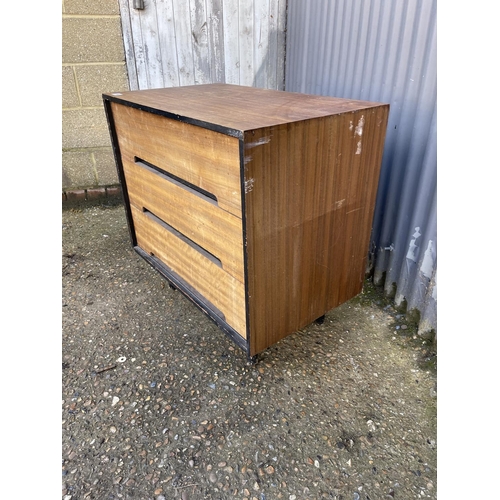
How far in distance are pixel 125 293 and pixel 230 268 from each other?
2.77 feet

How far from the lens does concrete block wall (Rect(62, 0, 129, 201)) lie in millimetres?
2195

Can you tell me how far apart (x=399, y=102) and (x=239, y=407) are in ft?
3.95

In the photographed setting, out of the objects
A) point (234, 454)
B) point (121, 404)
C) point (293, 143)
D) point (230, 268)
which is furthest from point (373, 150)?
point (121, 404)

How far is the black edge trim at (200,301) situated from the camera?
50.3 inches

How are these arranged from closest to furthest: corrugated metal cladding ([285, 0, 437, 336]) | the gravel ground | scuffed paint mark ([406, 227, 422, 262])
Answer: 1. the gravel ground
2. corrugated metal cladding ([285, 0, 437, 336])
3. scuffed paint mark ([406, 227, 422, 262])

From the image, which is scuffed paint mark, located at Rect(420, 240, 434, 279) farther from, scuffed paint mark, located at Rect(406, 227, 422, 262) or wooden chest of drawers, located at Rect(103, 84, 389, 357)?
→ wooden chest of drawers, located at Rect(103, 84, 389, 357)

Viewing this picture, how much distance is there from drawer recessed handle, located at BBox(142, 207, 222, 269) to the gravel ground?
394mm

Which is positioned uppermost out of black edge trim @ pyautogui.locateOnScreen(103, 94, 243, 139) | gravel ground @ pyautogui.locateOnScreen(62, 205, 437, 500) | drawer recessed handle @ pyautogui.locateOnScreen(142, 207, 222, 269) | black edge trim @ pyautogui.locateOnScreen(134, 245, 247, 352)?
black edge trim @ pyautogui.locateOnScreen(103, 94, 243, 139)

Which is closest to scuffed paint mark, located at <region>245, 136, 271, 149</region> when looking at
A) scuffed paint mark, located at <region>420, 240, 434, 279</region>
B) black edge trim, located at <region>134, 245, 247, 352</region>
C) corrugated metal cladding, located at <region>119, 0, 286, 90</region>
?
black edge trim, located at <region>134, 245, 247, 352</region>

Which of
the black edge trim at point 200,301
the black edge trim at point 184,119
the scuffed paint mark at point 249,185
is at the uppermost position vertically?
the black edge trim at point 184,119

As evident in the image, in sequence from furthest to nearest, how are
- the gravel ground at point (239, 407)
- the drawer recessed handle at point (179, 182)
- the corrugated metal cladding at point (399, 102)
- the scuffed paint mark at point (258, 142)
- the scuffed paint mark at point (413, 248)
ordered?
the scuffed paint mark at point (413, 248) → the corrugated metal cladding at point (399, 102) → the drawer recessed handle at point (179, 182) → the gravel ground at point (239, 407) → the scuffed paint mark at point (258, 142)

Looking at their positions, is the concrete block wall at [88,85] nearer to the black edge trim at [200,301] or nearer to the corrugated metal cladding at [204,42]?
the corrugated metal cladding at [204,42]

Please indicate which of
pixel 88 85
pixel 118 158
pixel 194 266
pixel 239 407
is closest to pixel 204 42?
pixel 88 85

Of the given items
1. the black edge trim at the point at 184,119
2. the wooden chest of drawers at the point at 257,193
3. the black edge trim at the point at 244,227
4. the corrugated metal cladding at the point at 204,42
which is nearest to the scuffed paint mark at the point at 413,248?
the wooden chest of drawers at the point at 257,193
